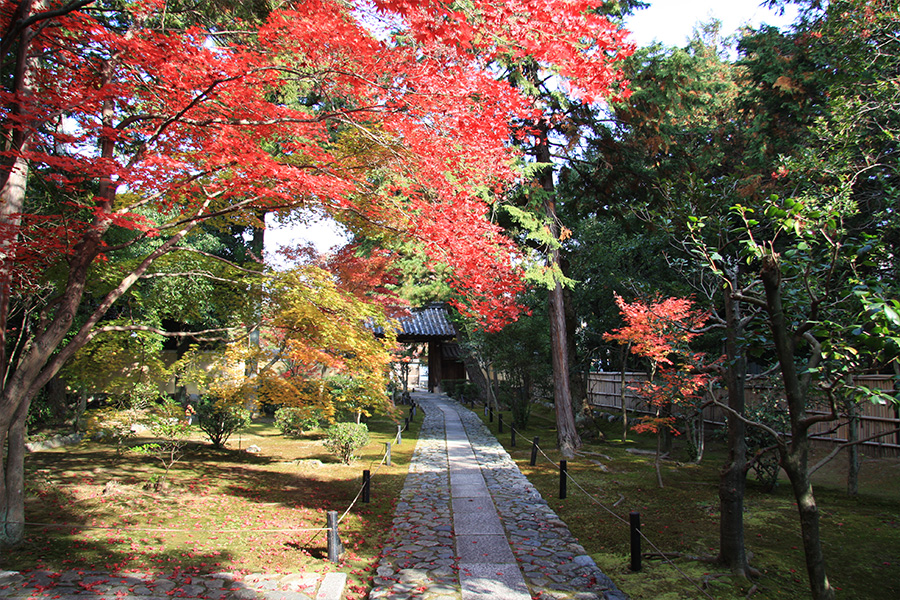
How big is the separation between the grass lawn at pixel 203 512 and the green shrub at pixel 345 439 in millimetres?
383

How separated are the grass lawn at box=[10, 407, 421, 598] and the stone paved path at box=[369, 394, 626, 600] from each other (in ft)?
1.46

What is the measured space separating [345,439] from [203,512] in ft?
13.9

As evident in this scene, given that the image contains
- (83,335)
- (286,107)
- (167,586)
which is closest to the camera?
(167,586)

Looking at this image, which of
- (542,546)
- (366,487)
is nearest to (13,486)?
(366,487)

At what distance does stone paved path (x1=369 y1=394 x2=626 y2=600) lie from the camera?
5.24 metres

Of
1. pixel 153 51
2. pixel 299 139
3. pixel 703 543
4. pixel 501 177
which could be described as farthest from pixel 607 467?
pixel 153 51

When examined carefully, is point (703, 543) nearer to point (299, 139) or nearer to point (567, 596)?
point (567, 596)

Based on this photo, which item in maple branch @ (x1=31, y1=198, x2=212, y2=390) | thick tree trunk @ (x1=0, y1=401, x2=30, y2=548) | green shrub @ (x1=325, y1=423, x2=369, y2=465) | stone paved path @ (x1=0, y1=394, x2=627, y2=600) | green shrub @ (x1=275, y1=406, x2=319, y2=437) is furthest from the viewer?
green shrub @ (x1=275, y1=406, x2=319, y2=437)

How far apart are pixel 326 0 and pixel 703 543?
9081 millimetres

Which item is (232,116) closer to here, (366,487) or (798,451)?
(366,487)

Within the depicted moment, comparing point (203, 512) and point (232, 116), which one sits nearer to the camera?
point (232, 116)

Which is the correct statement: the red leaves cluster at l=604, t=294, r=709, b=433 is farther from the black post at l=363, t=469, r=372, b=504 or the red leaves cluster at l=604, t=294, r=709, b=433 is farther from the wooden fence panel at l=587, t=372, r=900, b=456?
the black post at l=363, t=469, r=372, b=504

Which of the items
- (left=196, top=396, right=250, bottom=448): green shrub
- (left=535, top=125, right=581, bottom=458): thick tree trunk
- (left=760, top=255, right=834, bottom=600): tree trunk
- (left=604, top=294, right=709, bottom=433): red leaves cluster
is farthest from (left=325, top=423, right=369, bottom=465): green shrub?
(left=760, top=255, right=834, bottom=600): tree trunk

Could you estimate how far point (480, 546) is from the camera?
6527 mm
